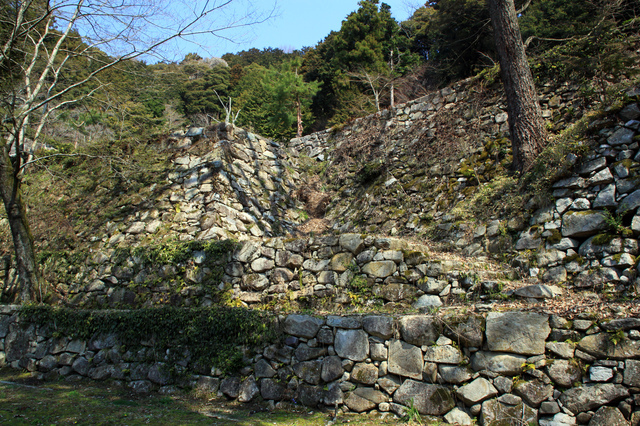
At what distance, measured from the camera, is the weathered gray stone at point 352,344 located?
4270mm

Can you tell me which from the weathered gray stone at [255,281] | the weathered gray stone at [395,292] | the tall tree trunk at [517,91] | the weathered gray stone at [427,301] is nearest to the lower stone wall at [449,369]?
the weathered gray stone at [427,301]

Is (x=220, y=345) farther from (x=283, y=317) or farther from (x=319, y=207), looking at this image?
(x=319, y=207)

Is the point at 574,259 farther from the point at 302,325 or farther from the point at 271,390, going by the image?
the point at 271,390

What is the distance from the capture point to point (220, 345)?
16.5 ft

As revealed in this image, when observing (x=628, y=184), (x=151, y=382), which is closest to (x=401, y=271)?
(x=628, y=184)

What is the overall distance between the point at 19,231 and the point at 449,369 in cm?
862

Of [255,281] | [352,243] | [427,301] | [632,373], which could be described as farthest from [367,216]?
[632,373]

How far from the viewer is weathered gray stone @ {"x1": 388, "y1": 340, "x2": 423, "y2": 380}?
3963mm

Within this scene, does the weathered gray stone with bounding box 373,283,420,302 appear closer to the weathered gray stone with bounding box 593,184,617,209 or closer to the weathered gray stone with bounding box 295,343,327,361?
the weathered gray stone with bounding box 295,343,327,361

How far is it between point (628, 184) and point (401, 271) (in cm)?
333

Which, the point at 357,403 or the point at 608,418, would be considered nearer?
the point at 608,418

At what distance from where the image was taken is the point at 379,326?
13.9ft

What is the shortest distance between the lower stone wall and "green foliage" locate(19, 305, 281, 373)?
155 mm

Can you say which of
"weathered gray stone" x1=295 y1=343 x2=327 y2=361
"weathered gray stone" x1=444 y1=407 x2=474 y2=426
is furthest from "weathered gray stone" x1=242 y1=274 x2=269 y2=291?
"weathered gray stone" x1=444 y1=407 x2=474 y2=426
